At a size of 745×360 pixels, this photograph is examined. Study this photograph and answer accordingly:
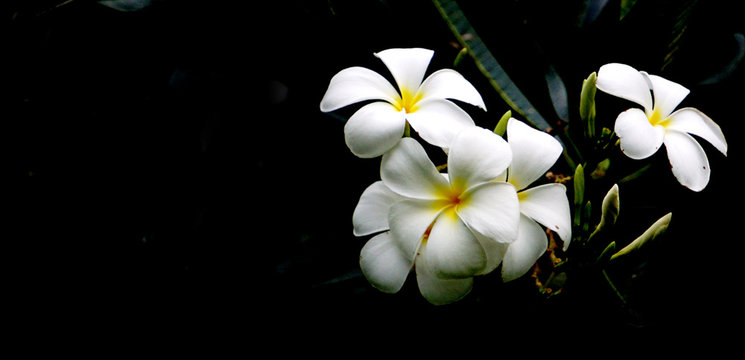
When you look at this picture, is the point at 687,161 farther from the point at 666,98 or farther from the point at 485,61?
the point at 485,61

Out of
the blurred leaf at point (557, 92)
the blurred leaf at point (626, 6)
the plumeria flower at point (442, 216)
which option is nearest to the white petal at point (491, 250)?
the plumeria flower at point (442, 216)

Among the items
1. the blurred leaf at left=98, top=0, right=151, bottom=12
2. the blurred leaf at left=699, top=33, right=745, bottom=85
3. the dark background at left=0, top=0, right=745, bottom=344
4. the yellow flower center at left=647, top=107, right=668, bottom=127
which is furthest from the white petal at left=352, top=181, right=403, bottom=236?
the blurred leaf at left=699, top=33, right=745, bottom=85

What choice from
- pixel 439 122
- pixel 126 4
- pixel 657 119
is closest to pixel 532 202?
pixel 439 122

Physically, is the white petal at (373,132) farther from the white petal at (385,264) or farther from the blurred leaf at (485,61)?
the blurred leaf at (485,61)

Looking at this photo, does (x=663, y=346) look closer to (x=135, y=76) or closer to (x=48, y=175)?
(x=135, y=76)

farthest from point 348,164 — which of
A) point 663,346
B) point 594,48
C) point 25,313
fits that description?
point 25,313

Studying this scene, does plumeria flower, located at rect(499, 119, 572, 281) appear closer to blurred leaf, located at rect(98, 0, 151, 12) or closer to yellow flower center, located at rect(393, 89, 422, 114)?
yellow flower center, located at rect(393, 89, 422, 114)
